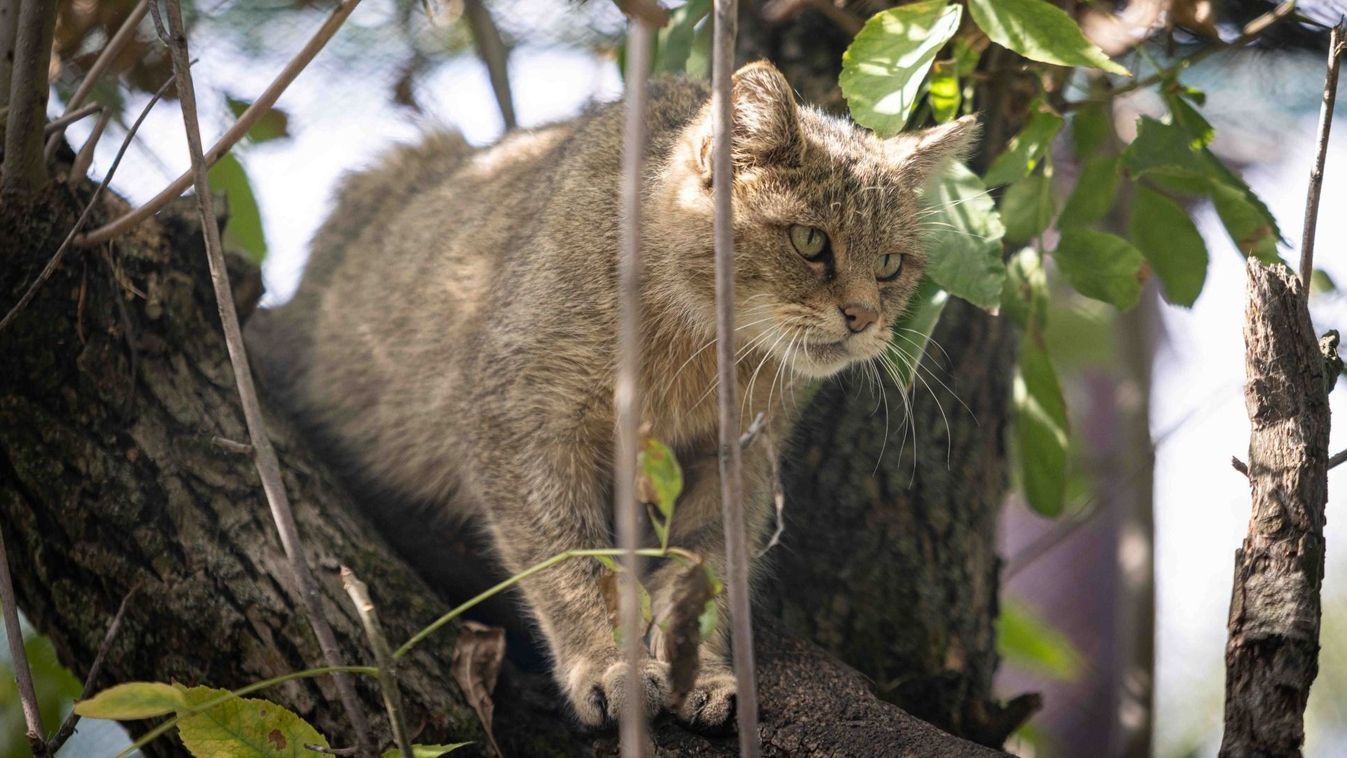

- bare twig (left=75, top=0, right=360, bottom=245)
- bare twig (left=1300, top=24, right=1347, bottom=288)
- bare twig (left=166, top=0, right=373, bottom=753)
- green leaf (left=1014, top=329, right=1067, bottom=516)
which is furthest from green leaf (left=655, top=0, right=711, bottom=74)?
bare twig (left=1300, top=24, right=1347, bottom=288)

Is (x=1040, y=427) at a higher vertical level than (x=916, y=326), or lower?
lower

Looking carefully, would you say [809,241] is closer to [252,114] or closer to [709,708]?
[709,708]

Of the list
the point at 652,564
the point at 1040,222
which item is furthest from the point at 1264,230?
the point at 652,564

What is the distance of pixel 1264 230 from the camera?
2.84m

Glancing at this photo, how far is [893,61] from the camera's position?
2428mm

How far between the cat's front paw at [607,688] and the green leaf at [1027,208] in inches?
59.0

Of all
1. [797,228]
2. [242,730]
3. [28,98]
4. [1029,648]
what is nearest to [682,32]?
[797,228]

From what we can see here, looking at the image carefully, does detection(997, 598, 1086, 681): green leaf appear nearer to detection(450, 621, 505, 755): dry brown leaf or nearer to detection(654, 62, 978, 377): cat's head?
detection(654, 62, 978, 377): cat's head

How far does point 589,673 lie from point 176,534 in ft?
3.40

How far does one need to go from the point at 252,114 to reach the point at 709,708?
164 cm

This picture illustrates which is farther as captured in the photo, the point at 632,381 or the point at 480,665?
the point at 480,665

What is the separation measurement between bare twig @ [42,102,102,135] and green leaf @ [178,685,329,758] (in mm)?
1453

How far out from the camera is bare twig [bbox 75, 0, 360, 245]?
238 cm

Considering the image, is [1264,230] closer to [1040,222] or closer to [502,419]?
[1040,222]
